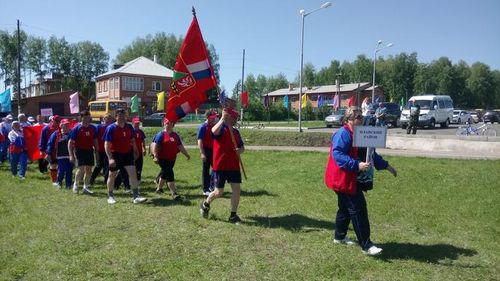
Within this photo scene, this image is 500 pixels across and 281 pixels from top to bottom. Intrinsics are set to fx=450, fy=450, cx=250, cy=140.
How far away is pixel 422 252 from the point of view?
248 inches

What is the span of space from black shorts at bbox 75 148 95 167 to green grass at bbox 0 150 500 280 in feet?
2.58

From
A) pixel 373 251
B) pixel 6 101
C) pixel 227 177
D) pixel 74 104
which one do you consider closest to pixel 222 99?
pixel 227 177

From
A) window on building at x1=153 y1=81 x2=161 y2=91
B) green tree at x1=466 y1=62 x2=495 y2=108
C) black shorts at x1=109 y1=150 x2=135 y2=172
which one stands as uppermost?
green tree at x1=466 y1=62 x2=495 y2=108

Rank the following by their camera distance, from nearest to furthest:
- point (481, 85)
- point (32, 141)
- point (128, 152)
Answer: point (128, 152)
point (32, 141)
point (481, 85)

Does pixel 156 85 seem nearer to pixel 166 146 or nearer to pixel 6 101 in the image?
pixel 6 101

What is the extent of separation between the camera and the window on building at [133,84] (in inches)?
2657

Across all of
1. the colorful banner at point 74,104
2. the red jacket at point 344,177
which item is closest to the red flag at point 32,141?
the colorful banner at point 74,104

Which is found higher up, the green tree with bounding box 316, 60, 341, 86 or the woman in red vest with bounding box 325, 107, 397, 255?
the green tree with bounding box 316, 60, 341, 86

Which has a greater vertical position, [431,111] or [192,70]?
[192,70]

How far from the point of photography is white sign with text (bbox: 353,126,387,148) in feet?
18.9

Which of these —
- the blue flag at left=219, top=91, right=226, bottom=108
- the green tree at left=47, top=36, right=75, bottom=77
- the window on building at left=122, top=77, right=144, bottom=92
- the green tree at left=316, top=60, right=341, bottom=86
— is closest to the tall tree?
the green tree at left=47, top=36, right=75, bottom=77

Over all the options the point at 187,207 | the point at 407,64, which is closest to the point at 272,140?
the point at 187,207

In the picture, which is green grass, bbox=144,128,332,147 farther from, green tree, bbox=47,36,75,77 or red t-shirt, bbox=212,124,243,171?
green tree, bbox=47,36,75,77

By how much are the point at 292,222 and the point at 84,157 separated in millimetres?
5577
